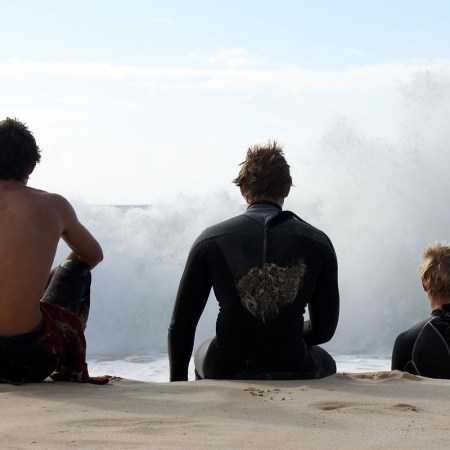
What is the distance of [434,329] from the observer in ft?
15.8

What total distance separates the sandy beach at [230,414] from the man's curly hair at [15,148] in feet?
3.14

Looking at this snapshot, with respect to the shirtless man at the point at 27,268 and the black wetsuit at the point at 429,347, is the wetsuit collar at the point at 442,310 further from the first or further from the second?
the shirtless man at the point at 27,268

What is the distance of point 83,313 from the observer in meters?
4.71

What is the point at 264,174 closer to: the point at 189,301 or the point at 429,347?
the point at 189,301

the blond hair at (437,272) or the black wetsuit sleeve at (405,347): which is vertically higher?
the blond hair at (437,272)

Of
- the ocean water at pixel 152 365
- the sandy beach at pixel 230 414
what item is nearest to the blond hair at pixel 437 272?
the sandy beach at pixel 230 414

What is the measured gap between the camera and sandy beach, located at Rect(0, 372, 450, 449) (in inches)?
128

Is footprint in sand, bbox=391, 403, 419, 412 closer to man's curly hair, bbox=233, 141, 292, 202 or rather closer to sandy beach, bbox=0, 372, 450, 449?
sandy beach, bbox=0, 372, 450, 449

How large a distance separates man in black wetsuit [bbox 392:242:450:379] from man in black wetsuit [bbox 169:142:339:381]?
1.67 feet

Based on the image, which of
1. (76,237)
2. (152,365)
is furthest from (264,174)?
(152,365)

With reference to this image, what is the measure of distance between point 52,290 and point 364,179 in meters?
13.7

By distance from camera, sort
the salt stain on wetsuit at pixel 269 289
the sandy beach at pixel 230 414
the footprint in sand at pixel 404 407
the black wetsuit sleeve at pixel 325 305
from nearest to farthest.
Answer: the sandy beach at pixel 230 414 < the footprint in sand at pixel 404 407 < the salt stain on wetsuit at pixel 269 289 < the black wetsuit sleeve at pixel 325 305

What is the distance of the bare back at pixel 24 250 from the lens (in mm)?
4273

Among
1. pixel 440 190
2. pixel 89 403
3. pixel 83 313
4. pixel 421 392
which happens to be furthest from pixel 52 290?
pixel 440 190
